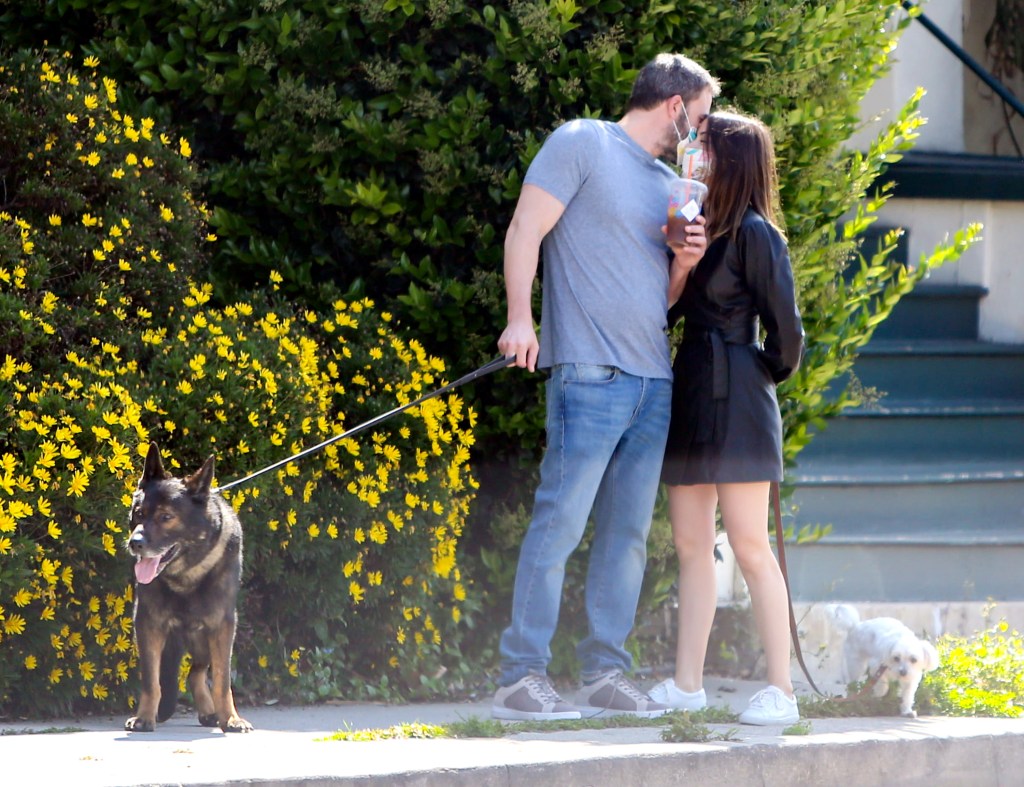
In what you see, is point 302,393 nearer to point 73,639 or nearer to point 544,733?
point 73,639

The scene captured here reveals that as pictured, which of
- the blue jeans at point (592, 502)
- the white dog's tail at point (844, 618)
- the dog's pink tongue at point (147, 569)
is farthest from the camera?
the white dog's tail at point (844, 618)

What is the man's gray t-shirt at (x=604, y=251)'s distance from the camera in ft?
16.7

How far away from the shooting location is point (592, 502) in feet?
17.0

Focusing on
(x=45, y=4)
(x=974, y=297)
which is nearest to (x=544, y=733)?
(x=45, y=4)

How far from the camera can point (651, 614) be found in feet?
21.8

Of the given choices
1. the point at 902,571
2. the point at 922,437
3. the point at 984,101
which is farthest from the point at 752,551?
the point at 984,101

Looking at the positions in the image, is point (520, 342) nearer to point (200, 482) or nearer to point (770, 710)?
point (200, 482)

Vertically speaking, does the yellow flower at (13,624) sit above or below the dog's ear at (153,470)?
below

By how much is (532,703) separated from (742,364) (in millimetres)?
1337

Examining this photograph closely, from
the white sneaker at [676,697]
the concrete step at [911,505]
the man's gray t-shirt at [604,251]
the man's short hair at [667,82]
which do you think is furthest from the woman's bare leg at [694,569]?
the concrete step at [911,505]

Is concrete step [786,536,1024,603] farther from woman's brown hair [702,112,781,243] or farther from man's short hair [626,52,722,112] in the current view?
man's short hair [626,52,722,112]

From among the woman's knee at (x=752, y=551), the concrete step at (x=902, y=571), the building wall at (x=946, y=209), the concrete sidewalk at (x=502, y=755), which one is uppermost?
the building wall at (x=946, y=209)

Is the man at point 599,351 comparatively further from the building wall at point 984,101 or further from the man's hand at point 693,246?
the building wall at point 984,101

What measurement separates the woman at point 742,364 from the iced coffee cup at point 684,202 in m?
0.20
